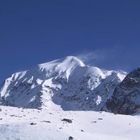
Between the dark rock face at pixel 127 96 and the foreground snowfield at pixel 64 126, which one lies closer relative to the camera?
the foreground snowfield at pixel 64 126

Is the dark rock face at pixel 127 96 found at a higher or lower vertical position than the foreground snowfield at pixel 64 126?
higher

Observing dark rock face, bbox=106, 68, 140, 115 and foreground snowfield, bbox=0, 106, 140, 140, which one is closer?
foreground snowfield, bbox=0, 106, 140, 140

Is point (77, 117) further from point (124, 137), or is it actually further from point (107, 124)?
point (124, 137)

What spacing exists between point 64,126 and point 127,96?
87.5 metres

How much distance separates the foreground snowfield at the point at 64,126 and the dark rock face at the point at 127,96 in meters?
61.1

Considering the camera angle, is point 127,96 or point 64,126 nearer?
point 64,126

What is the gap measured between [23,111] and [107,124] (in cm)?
941

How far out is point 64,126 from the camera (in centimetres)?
4078

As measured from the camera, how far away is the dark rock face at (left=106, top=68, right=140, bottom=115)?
4590 inches

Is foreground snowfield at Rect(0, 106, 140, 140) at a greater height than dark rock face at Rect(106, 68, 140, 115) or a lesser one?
lesser

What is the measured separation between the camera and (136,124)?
47.1m

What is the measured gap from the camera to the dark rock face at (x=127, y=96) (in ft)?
383

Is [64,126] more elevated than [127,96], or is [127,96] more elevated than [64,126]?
[127,96]

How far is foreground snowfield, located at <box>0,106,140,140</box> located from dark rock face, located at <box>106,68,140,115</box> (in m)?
61.1
